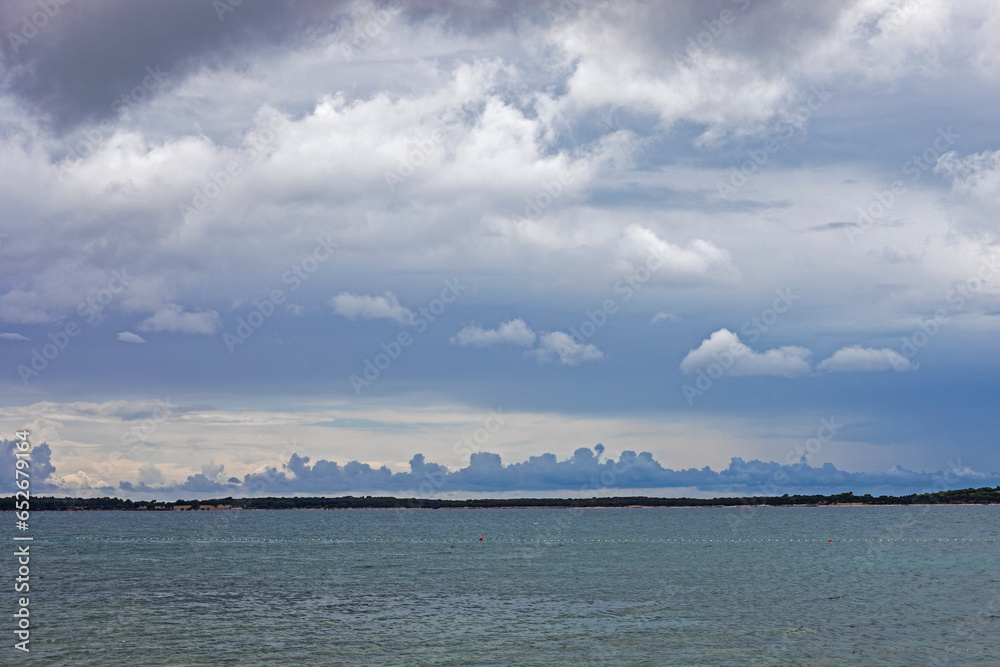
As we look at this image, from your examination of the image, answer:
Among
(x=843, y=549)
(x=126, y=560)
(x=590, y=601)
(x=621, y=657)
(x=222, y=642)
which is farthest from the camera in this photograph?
(x=843, y=549)

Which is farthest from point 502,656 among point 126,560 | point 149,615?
point 126,560

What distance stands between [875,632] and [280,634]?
37720 mm

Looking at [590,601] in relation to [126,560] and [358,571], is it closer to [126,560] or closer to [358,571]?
[358,571]

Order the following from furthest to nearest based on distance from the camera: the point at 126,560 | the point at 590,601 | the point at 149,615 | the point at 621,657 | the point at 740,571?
the point at 126,560 → the point at 740,571 → the point at 590,601 → the point at 149,615 → the point at 621,657

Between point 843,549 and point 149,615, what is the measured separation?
10451 centimetres

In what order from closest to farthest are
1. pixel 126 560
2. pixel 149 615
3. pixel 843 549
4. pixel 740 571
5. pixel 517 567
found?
pixel 149 615, pixel 740 571, pixel 517 567, pixel 126 560, pixel 843 549

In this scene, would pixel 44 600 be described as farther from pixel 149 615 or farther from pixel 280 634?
pixel 280 634

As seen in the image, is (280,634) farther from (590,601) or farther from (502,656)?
(590,601)

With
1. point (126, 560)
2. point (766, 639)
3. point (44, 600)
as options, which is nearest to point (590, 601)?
point (766, 639)

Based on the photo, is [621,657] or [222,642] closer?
[621,657]

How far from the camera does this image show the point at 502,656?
4697cm

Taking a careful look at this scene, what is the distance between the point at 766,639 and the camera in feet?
169

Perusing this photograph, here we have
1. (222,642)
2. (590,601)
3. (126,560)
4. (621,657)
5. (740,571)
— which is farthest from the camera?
(126,560)

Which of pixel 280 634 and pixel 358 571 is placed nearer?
pixel 280 634
